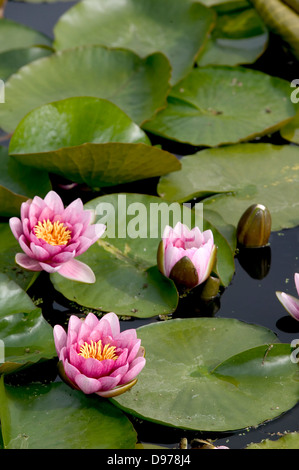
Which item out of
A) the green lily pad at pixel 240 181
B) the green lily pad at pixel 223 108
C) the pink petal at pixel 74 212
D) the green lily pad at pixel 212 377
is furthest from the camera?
the green lily pad at pixel 223 108

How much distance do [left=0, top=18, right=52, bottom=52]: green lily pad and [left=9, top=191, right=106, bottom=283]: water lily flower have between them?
5.81 ft

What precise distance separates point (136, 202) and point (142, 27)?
1.65 meters

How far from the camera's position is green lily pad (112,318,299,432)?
203cm

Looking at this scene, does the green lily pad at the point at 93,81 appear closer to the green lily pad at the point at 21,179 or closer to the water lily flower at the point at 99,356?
the green lily pad at the point at 21,179

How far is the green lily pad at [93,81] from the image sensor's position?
336cm

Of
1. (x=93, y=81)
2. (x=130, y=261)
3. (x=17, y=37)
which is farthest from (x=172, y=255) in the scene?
(x=17, y=37)

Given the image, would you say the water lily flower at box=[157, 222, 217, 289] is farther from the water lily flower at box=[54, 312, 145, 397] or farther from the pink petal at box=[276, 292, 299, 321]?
the water lily flower at box=[54, 312, 145, 397]

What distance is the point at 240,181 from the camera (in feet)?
10.2

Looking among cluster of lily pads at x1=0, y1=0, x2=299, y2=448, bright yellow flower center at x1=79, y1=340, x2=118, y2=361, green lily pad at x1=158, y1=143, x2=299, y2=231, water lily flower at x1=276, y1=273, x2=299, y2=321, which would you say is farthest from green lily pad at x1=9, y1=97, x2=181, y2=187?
bright yellow flower center at x1=79, y1=340, x2=118, y2=361

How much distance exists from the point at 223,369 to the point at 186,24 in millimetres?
2507

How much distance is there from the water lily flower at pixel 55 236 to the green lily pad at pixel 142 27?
157cm

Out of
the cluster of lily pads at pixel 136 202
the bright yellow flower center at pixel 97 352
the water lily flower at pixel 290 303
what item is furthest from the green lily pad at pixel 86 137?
the bright yellow flower center at pixel 97 352

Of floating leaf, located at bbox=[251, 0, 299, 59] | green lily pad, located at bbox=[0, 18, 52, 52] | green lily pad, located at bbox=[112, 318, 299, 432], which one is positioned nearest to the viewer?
green lily pad, located at bbox=[112, 318, 299, 432]
